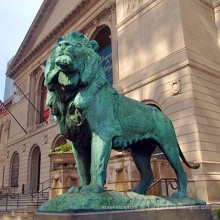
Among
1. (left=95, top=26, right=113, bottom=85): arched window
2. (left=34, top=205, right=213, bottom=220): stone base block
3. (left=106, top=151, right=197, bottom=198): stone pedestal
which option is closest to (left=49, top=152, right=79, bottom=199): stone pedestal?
(left=106, top=151, right=197, bottom=198): stone pedestal

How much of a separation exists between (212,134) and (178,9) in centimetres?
708

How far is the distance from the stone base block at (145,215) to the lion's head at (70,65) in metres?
1.37

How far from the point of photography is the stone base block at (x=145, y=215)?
7.79 feet

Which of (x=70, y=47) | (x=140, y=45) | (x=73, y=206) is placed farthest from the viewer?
(x=140, y=45)

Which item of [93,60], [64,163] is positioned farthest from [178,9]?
[93,60]

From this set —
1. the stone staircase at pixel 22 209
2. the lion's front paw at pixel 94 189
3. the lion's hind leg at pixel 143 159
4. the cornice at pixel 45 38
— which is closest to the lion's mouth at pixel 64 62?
the lion's front paw at pixel 94 189

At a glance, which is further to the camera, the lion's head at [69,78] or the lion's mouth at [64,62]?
the lion's head at [69,78]

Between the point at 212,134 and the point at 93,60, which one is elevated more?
Result: the point at 212,134

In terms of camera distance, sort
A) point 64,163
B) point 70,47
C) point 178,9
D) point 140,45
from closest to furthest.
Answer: point 70,47, point 64,163, point 178,9, point 140,45

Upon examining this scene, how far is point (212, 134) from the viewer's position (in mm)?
12891

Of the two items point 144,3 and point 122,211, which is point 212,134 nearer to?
point 144,3

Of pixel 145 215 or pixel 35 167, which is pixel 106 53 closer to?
pixel 35 167

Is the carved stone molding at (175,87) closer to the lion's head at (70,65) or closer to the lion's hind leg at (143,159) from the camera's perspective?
the lion's hind leg at (143,159)

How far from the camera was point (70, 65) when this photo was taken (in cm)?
292
